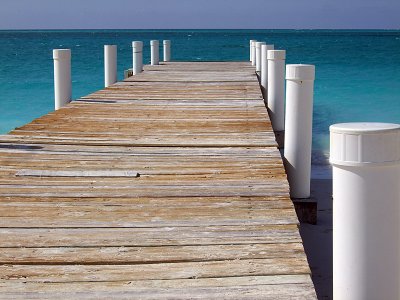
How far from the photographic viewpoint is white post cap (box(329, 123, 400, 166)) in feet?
7.84

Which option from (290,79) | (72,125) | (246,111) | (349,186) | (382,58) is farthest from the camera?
(382,58)

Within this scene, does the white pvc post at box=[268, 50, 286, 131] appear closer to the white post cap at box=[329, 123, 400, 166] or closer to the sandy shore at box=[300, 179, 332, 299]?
the sandy shore at box=[300, 179, 332, 299]

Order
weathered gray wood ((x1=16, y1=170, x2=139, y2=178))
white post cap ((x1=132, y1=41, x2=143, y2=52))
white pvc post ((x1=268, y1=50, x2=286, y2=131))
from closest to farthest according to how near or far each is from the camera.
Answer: weathered gray wood ((x1=16, y1=170, x2=139, y2=178)), white pvc post ((x1=268, y1=50, x2=286, y2=131)), white post cap ((x1=132, y1=41, x2=143, y2=52))

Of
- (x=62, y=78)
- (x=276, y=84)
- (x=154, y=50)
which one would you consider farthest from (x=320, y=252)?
(x=154, y=50)

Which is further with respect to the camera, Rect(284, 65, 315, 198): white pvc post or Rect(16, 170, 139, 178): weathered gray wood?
Rect(284, 65, 315, 198): white pvc post

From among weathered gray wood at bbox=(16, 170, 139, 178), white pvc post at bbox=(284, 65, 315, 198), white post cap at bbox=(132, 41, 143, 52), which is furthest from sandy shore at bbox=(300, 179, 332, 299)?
white post cap at bbox=(132, 41, 143, 52)

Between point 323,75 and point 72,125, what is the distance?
3063 centimetres

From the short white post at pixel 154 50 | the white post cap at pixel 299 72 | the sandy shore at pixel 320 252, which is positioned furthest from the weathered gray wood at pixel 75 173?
the short white post at pixel 154 50

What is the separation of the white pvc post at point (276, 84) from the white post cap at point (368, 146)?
5.99 meters

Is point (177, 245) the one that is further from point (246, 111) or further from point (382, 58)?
point (382, 58)

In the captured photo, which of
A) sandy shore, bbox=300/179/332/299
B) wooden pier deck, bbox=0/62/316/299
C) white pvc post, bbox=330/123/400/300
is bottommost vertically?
sandy shore, bbox=300/179/332/299

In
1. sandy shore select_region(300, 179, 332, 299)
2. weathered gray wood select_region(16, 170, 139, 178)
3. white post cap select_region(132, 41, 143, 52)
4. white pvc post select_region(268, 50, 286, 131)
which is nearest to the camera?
weathered gray wood select_region(16, 170, 139, 178)

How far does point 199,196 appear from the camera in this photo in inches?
157

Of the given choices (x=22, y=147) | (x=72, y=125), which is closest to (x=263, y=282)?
(x=22, y=147)
